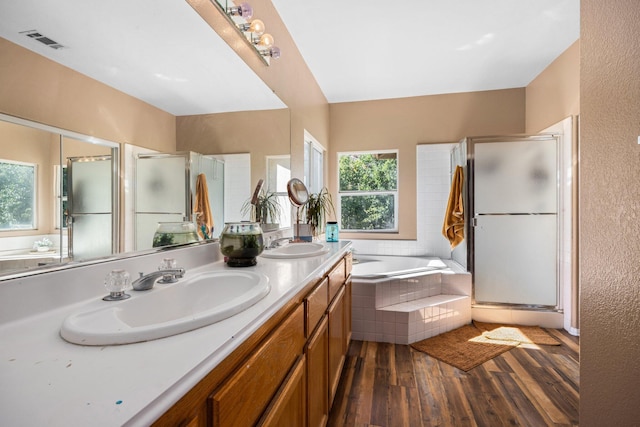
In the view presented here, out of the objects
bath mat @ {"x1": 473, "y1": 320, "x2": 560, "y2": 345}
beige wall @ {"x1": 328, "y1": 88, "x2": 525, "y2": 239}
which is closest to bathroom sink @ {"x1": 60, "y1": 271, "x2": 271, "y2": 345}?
bath mat @ {"x1": 473, "y1": 320, "x2": 560, "y2": 345}

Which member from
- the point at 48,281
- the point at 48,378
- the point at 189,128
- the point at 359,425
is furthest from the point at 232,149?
the point at 359,425

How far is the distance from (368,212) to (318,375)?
9.80 ft

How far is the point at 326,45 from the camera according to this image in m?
2.73

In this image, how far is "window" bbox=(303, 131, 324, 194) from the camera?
10.7ft

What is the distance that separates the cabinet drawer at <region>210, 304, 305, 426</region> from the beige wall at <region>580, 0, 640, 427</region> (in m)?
1.05

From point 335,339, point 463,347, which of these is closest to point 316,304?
point 335,339

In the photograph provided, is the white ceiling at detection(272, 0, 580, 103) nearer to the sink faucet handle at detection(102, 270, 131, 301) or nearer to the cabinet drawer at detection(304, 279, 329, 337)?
the cabinet drawer at detection(304, 279, 329, 337)

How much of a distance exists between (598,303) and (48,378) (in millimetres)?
1532

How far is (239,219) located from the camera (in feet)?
5.81

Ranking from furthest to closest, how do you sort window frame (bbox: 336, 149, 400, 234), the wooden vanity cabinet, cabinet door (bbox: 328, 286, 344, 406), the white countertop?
1. window frame (bbox: 336, 149, 400, 234)
2. cabinet door (bbox: 328, 286, 344, 406)
3. the wooden vanity cabinet
4. the white countertop

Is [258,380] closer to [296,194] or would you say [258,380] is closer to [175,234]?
[175,234]

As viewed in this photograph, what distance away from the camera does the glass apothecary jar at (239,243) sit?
4.26 feet

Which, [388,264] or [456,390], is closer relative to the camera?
[456,390]

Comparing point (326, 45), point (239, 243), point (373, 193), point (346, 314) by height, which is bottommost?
point (346, 314)
